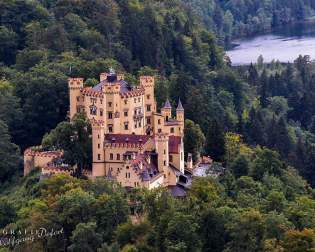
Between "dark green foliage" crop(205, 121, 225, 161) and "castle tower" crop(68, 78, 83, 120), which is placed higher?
"castle tower" crop(68, 78, 83, 120)

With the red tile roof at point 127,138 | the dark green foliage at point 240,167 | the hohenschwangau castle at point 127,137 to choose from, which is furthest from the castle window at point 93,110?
the dark green foliage at point 240,167

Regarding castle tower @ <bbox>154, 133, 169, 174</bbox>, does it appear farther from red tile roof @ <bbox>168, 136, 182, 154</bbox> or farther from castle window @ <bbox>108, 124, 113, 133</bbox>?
castle window @ <bbox>108, 124, 113, 133</bbox>

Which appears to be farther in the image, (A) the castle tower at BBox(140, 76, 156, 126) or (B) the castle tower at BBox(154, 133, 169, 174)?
(A) the castle tower at BBox(140, 76, 156, 126)

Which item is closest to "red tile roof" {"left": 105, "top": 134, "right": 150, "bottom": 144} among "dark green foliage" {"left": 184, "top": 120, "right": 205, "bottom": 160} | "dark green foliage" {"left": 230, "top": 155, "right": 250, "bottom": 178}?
"dark green foliage" {"left": 184, "top": 120, "right": 205, "bottom": 160}

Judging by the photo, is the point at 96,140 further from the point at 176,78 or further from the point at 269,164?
the point at 176,78

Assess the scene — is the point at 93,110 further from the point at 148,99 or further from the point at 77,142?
the point at 148,99

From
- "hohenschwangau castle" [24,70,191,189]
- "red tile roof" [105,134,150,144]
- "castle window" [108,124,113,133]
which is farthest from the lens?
"castle window" [108,124,113,133]

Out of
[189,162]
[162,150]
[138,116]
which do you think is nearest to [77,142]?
[138,116]
